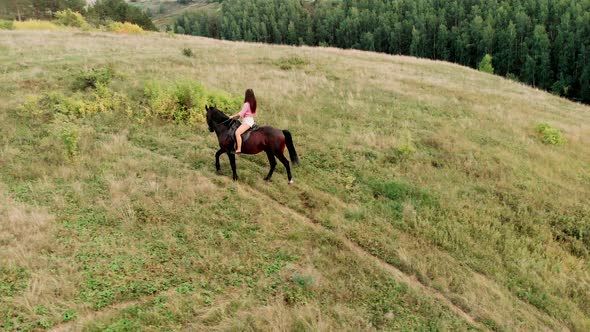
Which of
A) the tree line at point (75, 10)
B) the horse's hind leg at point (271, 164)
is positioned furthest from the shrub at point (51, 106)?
the tree line at point (75, 10)

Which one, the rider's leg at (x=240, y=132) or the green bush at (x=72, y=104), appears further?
the green bush at (x=72, y=104)

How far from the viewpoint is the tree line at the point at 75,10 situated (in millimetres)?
72875

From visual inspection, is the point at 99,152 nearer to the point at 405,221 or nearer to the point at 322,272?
the point at 322,272

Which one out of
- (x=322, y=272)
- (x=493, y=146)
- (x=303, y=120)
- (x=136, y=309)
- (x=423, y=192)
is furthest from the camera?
(x=303, y=120)

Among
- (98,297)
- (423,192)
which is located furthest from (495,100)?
(98,297)

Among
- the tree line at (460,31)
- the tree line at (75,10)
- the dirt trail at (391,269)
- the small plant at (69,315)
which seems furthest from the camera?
the tree line at (75,10)

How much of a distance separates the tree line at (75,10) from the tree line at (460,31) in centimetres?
4357

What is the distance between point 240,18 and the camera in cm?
14062

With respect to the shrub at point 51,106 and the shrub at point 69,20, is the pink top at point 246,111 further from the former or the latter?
the shrub at point 69,20

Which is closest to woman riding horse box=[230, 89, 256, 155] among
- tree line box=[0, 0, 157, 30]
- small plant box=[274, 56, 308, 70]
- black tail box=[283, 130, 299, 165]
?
black tail box=[283, 130, 299, 165]

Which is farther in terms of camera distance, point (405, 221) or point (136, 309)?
point (405, 221)

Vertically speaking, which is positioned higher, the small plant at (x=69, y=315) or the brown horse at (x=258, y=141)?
the brown horse at (x=258, y=141)

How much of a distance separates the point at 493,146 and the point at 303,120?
7.70m

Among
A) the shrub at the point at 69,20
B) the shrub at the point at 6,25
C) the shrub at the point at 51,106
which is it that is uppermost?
the shrub at the point at 69,20
